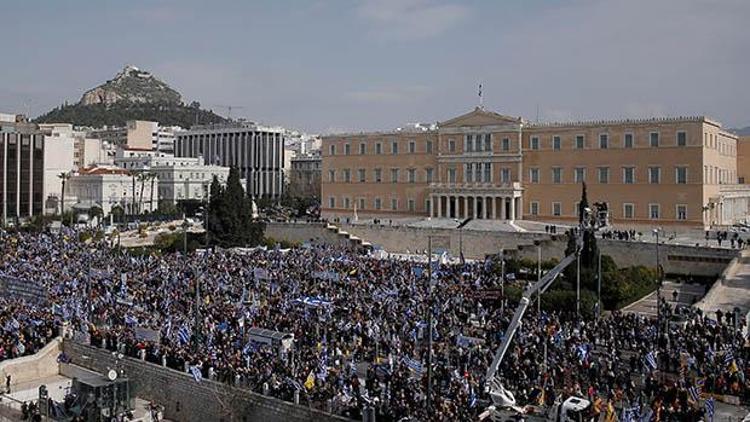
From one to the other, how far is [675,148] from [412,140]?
21078mm

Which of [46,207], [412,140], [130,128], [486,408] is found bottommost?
[486,408]

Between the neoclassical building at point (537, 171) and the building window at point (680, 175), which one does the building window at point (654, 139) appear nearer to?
the neoclassical building at point (537, 171)

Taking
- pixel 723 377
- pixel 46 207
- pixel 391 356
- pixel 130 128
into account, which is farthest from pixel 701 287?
pixel 130 128

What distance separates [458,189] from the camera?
59.3 meters

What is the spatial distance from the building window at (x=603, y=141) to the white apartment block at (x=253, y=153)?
3093 inches

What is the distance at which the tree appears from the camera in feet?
168

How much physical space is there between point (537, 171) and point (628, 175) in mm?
6981

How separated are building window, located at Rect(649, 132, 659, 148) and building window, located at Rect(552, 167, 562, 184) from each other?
6989 mm

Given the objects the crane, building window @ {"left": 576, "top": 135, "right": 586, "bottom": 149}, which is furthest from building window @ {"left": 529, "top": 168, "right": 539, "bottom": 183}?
the crane

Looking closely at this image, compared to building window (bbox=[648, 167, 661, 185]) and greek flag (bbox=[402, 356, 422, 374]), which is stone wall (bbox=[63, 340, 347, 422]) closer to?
greek flag (bbox=[402, 356, 422, 374])

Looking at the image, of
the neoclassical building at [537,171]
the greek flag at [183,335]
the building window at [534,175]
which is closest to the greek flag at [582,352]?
the greek flag at [183,335]

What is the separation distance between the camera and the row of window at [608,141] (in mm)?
49625

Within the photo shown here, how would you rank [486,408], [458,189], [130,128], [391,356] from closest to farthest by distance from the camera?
[486,408] < [391,356] < [458,189] < [130,128]

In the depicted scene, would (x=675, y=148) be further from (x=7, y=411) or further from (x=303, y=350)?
(x=7, y=411)
